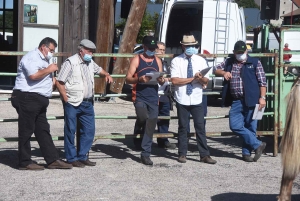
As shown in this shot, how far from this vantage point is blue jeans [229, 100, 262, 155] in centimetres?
968

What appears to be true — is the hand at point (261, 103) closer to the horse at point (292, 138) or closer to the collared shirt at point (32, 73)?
the collared shirt at point (32, 73)

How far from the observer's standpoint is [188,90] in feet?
30.6

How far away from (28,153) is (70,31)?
7694 millimetres

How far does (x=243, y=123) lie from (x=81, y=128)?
241cm

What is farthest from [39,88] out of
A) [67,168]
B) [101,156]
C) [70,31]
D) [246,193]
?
[70,31]

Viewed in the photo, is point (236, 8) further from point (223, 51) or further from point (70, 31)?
point (70, 31)

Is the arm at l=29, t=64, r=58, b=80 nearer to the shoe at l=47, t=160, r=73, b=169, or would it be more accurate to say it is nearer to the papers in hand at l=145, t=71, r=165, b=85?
the shoe at l=47, t=160, r=73, b=169

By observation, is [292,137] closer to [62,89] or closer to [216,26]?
[62,89]

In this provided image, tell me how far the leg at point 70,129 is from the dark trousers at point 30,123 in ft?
0.67

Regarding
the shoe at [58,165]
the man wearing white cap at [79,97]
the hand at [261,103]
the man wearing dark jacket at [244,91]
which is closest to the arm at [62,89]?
the man wearing white cap at [79,97]

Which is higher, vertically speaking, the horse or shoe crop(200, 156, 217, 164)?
the horse

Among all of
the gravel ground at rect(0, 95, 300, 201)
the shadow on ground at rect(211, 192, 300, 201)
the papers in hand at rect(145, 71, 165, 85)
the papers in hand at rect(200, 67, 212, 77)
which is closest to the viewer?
the shadow on ground at rect(211, 192, 300, 201)

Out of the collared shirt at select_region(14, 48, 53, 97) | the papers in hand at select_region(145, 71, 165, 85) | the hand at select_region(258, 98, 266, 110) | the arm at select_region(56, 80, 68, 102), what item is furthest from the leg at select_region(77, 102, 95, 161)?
the hand at select_region(258, 98, 266, 110)

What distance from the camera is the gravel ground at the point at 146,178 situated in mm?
7625
